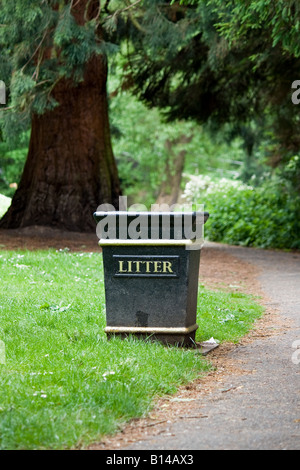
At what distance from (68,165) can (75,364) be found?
11.4 m

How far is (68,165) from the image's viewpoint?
16.5 metres

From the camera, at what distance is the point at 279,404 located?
492 centimetres

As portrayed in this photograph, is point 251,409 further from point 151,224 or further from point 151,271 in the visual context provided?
point 151,224

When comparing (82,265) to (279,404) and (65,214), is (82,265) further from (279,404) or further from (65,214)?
(279,404)

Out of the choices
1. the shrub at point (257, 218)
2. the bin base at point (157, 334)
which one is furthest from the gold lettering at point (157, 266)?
the shrub at point (257, 218)

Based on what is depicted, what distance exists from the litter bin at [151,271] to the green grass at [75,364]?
198mm

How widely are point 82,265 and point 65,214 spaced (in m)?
5.19

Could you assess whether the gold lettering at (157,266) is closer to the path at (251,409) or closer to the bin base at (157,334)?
the bin base at (157,334)

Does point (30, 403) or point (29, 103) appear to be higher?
point (29, 103)

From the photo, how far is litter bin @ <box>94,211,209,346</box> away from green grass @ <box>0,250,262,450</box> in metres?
0.20

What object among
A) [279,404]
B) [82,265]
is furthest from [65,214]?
[279,404]

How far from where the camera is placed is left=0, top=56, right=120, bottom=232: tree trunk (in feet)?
54.0
